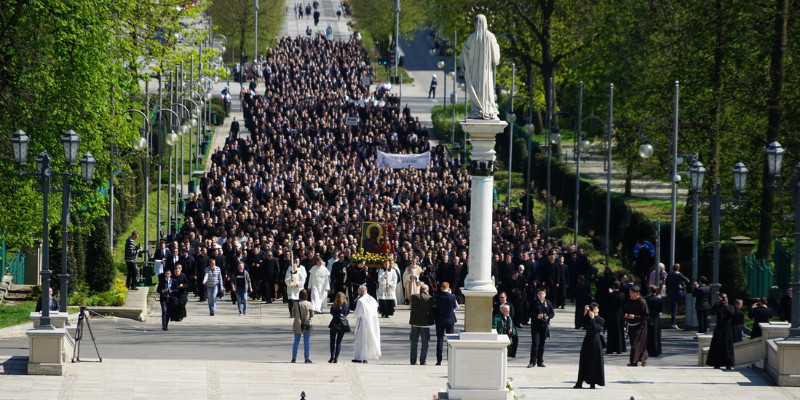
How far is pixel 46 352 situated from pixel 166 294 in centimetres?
698

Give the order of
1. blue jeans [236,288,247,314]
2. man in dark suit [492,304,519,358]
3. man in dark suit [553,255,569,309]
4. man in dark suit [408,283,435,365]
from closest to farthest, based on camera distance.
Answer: man in dark suit [492,304,519,358] < man in dark suit [408,283,435,365] < blue jeans [236,288,247,314] < man in dark suit [553,255,569,309]

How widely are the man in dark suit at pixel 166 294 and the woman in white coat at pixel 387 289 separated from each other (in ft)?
15.7

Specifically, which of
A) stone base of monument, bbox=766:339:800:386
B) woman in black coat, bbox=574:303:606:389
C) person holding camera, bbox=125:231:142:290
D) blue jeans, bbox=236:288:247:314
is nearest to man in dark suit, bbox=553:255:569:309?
blue jeans, bbox=236:288:247:314

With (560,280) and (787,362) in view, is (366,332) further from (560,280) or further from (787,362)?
(560,280)

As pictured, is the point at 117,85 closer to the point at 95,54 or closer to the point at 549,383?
the point at 95,54

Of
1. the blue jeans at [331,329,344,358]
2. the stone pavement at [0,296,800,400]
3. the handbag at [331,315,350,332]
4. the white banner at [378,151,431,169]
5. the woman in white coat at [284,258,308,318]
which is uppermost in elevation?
the white banner at [378,151,431,169]

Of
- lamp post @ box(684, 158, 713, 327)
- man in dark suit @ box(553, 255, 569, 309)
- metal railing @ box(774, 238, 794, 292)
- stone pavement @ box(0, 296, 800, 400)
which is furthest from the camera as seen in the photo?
metal railing @ box(774, 238, 794, 292)

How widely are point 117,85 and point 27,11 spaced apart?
3.57m

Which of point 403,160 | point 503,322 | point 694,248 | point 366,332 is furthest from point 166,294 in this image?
point 403,160

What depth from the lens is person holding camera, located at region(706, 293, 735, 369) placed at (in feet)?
88.2

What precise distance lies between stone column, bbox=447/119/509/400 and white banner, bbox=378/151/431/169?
29726 millimetres

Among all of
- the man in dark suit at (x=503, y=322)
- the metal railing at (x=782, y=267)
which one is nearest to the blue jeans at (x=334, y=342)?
the man in dark suit at (x=503, y=322)

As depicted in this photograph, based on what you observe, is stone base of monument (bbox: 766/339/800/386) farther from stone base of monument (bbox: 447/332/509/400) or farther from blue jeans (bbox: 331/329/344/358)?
blue jeans (bbox: 331/329/344/358)

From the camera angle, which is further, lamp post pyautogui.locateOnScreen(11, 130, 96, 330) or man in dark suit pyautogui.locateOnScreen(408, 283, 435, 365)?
man in dark suit pyautogui.locateOnScreen(408, 283, 435, 365)
